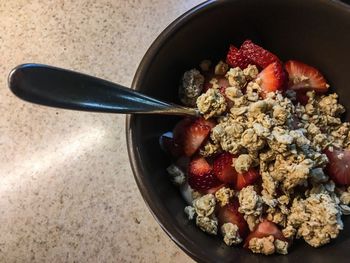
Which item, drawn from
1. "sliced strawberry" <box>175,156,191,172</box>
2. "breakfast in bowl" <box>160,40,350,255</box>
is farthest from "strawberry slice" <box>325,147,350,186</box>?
"sliced strawberry" <box>175,156,191,172</box>

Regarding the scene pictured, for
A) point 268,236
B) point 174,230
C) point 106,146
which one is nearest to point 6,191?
point 106,146

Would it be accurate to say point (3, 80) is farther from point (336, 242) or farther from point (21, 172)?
point (336, 242)

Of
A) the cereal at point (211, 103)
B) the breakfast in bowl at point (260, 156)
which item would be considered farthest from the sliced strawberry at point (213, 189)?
the cereal at point (211, 103)

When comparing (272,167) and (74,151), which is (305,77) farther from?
(74,151)

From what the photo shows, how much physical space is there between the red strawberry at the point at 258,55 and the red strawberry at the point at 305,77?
0.13 feet

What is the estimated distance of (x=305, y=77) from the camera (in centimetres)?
76

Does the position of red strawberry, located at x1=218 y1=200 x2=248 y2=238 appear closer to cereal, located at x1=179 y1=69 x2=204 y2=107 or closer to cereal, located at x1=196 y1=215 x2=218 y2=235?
cereal, located at x1=196 y1=215 x2=218 y2=235

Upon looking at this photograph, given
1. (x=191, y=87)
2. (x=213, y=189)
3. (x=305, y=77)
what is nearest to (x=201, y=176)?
(x=213, y=189)

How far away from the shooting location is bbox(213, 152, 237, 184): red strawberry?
0.69 m

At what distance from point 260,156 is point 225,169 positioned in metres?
0.06

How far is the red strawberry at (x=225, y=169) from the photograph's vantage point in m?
0.69

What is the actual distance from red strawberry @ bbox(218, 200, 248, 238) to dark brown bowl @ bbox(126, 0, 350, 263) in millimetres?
29

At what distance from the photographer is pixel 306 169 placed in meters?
0.63

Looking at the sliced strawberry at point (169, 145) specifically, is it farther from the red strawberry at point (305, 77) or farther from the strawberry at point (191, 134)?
the red strawberry at point (305, 77)
